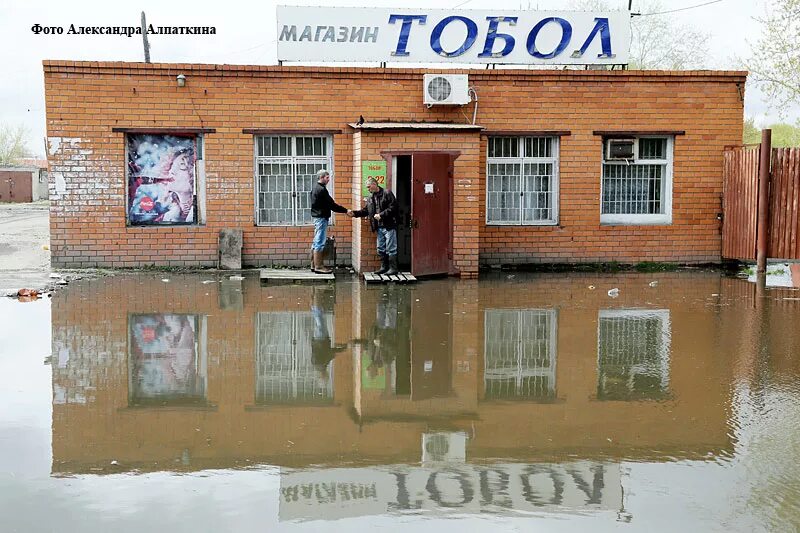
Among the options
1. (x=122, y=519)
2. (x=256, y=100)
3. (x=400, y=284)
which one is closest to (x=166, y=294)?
(x=400, y=284)

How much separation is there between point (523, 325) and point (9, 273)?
30.9 ft

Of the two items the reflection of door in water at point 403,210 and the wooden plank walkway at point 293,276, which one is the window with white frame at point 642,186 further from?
the wooden plank walkway at point 293,276

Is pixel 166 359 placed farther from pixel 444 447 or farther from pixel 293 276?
pixel 293 276

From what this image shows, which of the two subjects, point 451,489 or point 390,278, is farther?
point 390,278

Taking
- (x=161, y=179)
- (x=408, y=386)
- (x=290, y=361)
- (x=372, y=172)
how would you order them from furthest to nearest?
(x=161, y=179) < (x=372, y=172) < (x=290, y=361) < (x=408, y=386)

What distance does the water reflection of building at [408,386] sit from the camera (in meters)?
5.89

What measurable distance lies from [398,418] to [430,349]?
2528 mm

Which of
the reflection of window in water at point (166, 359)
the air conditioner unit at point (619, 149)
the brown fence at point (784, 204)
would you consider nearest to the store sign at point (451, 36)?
the air conditioner unit at point (619, 149)

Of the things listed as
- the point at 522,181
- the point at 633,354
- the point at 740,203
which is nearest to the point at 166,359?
the point at 633,354

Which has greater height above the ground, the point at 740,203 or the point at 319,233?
the point at 740,203

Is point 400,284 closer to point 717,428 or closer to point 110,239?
point 110,239

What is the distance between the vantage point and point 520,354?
9078 millimetres

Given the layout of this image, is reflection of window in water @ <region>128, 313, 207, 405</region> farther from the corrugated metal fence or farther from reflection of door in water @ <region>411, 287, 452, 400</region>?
the corrugated metal fence

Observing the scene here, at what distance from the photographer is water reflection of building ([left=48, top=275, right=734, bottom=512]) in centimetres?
589
